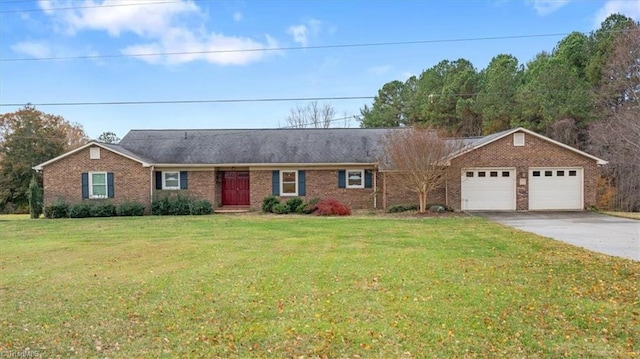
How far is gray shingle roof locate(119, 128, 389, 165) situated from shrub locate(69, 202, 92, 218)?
3593 mm

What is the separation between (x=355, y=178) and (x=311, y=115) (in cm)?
2566

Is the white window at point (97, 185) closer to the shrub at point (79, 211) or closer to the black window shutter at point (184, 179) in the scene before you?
the shrub at point (79, 211)

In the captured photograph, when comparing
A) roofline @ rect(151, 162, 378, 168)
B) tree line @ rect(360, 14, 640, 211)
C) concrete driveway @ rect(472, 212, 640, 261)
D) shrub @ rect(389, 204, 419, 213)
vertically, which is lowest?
concrete driveway @ rect(472, 212, 640, 261)

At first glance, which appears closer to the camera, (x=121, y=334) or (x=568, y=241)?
(x=121, y=334)

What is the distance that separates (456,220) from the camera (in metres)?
15.5

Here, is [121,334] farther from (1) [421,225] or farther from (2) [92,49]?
(2) [92,49]

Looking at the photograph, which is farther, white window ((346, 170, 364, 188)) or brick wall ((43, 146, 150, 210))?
white window ((346, 170, 364, 188))

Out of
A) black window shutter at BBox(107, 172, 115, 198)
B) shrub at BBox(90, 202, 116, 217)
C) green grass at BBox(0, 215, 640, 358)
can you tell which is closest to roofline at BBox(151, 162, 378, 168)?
black window shutter at BBox(107, 172, 115, 198)

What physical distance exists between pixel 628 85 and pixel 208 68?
24152 mm

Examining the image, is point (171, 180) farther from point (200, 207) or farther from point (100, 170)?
point (100, 170)

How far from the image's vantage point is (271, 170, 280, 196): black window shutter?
68.8ft

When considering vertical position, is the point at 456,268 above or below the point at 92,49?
below

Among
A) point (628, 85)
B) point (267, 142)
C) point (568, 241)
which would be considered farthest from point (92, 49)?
point (628, 85)

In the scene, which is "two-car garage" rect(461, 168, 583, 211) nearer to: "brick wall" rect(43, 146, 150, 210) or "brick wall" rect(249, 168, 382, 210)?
"brick wall" rect(249, 168, 382, 210)
